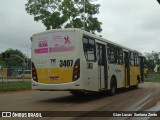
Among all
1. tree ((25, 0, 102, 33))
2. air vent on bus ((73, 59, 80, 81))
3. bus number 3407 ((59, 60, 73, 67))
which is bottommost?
air vent on bus ((73, 59, 80, 81))

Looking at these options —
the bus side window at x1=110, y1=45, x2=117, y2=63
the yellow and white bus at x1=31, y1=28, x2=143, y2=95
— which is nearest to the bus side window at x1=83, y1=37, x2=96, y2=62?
the yellow and white bus at x1=31, y1=28, x2=143, y2=95

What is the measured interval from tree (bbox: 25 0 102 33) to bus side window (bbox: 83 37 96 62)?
1057 inches

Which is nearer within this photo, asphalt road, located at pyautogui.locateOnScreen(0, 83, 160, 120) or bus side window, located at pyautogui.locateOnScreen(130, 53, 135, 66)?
asphalt road, located at pyautogui.locateOnScreen(0, 83, 160, 120)

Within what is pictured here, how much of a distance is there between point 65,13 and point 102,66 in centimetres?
2695

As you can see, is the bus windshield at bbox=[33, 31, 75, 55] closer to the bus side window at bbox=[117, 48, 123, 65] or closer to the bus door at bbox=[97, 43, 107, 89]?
the bus door at bbox=[97, 43, 107, 89]

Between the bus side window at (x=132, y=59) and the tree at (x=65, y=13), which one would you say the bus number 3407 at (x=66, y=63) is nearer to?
the bus side window at (x=132, y=59)

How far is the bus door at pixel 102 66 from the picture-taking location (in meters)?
19.4

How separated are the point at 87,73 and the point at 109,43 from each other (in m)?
4.35

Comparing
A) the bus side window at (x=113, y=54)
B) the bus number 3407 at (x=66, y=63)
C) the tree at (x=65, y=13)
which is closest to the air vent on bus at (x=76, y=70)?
the bus number 3407 at (x=66, y=63)

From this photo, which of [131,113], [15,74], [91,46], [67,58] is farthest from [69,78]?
[15,74]

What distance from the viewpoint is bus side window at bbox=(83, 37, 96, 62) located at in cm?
1777

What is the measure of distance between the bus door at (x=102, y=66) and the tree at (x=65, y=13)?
25.3 metres

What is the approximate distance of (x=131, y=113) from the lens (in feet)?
43.1

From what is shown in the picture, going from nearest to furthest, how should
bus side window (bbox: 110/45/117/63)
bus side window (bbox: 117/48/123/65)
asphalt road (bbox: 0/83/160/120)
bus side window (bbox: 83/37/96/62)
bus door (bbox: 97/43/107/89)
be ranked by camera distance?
asphalt road (bbox: 0/83/160/120) → bus side window (bbox: 83/37/96/62) → bus door (bbox: 97/43/107/89) → bus side window (bbox: 110/45/117/63) → bus side window (bbox: 117/48/123/65)
